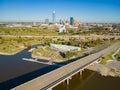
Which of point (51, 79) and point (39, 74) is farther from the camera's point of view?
point (39, 74)

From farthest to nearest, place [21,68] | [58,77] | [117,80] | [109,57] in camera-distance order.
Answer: [109,57] < [21,68] < [117,80] < [58,77]

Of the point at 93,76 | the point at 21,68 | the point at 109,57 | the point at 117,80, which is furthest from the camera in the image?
the point at 109,57

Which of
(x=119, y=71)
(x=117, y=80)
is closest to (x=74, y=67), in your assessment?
(x=117, y=80)

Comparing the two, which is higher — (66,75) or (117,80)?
(66,75)

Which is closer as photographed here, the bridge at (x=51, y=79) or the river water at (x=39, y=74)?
the bridge at (x=51, y=79)

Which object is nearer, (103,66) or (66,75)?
(66,75)

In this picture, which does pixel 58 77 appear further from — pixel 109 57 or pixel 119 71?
pixel 109 57

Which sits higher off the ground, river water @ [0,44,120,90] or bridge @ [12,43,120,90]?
bridge @ [12,43,120,90]

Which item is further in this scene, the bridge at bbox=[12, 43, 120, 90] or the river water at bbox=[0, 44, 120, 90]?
the river water at bbox=[0, 44, 120, 90]
